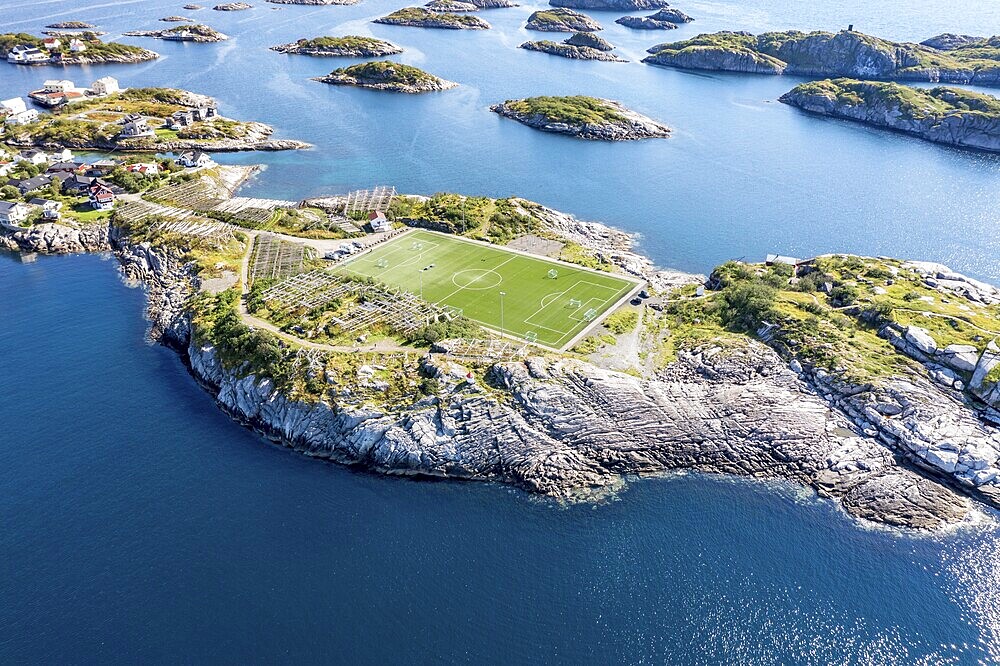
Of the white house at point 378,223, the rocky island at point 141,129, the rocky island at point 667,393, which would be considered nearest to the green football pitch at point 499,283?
the rocky island at point 667,393

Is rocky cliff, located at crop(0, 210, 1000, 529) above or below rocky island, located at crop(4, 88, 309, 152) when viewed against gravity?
below

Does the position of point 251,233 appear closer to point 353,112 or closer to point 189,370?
point 189,370

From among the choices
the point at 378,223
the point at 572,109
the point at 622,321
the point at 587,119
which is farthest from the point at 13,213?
the point at 572,109

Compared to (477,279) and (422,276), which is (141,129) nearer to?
(422,276)

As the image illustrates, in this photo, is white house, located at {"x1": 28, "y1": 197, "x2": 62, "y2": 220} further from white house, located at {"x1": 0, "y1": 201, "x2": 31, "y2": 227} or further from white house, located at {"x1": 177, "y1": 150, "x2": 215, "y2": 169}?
white house, located at {"x1": 177, "y1": 150, "x2": 215, "y2": 169}

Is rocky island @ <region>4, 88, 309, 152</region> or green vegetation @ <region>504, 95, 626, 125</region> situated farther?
green vegetation @ <region>504, 95, 626, 125</region>

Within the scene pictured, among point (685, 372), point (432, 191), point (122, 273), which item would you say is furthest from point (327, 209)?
point (685, 372)

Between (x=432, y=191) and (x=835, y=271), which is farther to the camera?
(x=432, y=191)

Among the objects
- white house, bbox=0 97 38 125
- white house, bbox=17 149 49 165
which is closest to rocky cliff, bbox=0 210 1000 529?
white house, bbox=17 149 49 165
